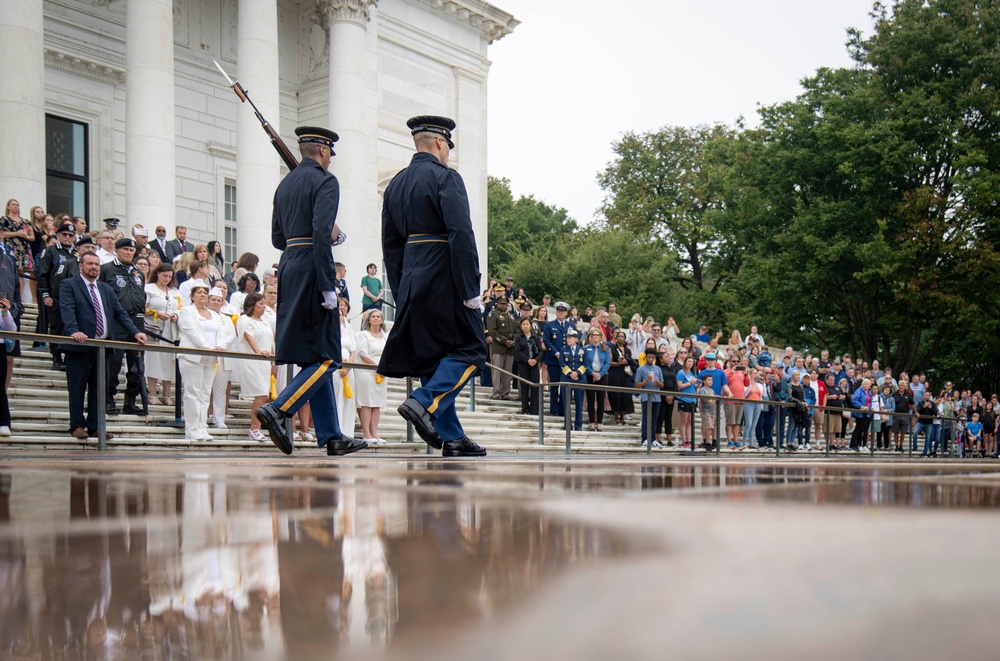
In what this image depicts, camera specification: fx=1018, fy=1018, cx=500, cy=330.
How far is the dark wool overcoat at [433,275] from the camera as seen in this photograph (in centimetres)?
580

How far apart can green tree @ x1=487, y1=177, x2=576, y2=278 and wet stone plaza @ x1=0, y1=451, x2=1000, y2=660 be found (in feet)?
171

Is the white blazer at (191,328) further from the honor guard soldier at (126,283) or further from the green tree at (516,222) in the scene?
the green tree at (516,222)

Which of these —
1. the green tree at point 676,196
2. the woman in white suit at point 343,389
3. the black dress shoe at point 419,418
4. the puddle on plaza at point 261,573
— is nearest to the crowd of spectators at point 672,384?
the woman in white suit at point 343,389

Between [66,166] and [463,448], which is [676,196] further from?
[463,448]

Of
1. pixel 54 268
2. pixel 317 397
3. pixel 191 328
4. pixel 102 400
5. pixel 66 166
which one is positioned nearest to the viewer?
pixel 317 397

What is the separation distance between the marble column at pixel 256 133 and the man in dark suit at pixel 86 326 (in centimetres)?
1483

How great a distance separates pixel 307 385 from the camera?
670cm

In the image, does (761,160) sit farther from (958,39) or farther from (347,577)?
(347,577)

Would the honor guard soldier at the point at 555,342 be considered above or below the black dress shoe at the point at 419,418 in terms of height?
above

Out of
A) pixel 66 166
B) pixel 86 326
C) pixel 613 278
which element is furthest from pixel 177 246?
pixel 613 278

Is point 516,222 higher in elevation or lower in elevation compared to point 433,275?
higher

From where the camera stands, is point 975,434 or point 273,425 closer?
point 273,425

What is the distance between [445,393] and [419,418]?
27 cm

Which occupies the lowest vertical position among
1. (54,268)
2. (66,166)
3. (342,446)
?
(342,446)
